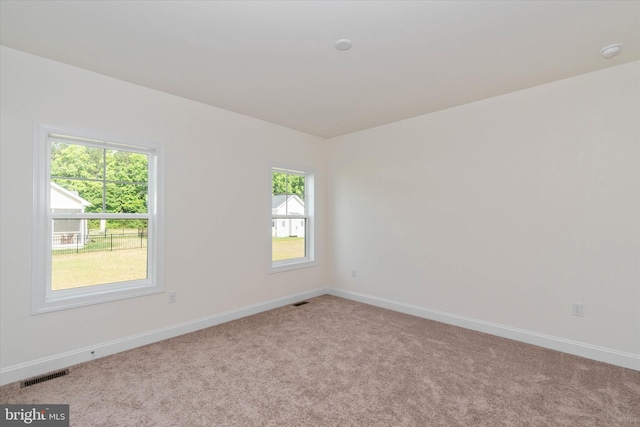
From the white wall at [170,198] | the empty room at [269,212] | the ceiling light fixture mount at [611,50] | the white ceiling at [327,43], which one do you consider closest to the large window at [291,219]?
the white wall at [170,198]

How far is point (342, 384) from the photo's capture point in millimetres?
2363

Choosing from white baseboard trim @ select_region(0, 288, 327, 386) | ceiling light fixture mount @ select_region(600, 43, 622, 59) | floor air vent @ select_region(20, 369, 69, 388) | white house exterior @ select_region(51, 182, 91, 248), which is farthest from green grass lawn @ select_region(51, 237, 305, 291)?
ceiling light fixture mount @ select_region(600, 43, 622, 59)

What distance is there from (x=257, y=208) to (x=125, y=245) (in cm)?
160

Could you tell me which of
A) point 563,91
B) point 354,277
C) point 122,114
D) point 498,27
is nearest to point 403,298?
point 354,277

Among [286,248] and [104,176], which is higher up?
[104,176]

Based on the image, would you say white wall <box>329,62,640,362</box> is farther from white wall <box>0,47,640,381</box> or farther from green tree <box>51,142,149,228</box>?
green tree <box>51,142,149,228</box>

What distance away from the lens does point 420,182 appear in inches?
158

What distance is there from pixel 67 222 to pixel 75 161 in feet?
1.86

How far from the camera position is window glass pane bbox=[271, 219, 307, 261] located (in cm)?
455

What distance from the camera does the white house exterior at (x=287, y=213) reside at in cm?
A: 456

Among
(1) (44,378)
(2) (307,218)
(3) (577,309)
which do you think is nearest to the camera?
(1) (44,378)

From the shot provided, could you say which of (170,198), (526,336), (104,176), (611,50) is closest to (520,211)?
(526,336)

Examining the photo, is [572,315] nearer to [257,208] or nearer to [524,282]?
[524,282]

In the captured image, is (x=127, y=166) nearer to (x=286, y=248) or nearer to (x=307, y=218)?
(x=286, y=248)
